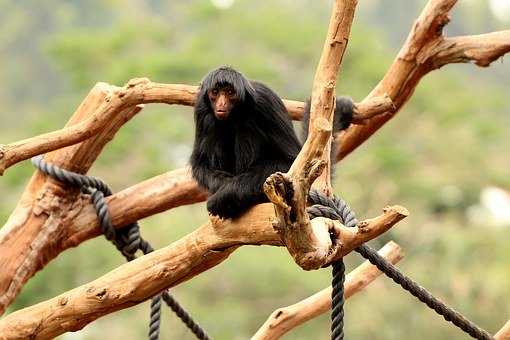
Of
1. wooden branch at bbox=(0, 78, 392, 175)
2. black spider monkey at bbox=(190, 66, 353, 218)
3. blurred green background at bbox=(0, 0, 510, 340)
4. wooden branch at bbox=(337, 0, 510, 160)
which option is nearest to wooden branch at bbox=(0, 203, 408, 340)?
black spider monkey at bbox=(190, 66, 353, 218)

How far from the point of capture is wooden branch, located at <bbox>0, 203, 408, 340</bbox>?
2740mm

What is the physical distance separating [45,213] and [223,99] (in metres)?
0.84

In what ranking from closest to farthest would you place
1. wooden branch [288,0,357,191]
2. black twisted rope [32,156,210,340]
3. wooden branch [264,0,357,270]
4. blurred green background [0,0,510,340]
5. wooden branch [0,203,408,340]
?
wooden branch [264,0,357,270] → wooden branch [288,0,357,191] → wooden branch [0,203,408,340] → black twisted rope [32,156,210,340] → blurred green background [0,0,510,340]

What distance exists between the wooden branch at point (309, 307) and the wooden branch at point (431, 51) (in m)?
0.44

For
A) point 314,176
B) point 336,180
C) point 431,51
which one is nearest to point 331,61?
point 314,176

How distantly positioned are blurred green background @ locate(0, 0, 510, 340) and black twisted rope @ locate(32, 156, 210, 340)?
8.44m

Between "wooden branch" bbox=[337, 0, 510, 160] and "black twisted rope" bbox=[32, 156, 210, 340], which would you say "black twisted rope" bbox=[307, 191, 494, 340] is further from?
"black twisted rope" bbox=[32, 156, 210, 340]

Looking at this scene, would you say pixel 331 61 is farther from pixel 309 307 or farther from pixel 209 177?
pixel 309 307

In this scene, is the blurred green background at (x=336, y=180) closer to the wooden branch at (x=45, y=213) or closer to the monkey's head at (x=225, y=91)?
the wooden branch at (x=45, y=213)

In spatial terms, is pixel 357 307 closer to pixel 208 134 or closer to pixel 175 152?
pixel 175 152

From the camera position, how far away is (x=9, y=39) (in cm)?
2538

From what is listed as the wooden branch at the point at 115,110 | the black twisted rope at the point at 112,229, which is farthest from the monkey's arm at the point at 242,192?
the black twisted rope at the point at 112,229

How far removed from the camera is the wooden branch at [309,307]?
3445 mm

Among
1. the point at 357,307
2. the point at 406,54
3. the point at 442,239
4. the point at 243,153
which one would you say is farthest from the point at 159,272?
the point at 442,239
